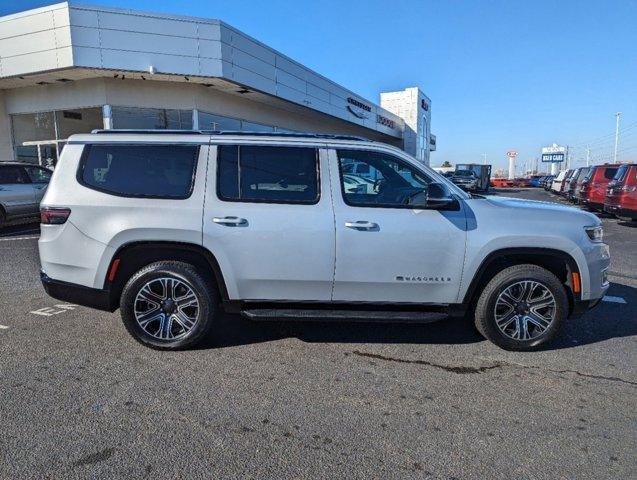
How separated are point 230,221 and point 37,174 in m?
10.2

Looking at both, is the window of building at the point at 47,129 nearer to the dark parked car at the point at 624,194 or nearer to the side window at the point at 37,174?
the side window at the point at 37,174

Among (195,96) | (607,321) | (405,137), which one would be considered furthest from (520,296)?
(405,137)

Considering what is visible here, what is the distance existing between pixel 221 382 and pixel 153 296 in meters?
1.11

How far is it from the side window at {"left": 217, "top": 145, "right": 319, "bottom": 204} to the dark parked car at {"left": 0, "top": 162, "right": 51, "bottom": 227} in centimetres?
935

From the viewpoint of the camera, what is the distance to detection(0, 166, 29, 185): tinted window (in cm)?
1060

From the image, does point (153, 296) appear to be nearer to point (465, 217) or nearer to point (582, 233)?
point (465, 217)

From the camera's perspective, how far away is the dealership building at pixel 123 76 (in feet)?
47.8

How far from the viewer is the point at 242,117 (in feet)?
66.8

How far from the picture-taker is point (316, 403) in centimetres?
318

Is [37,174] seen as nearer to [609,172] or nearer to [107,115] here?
[107,115]

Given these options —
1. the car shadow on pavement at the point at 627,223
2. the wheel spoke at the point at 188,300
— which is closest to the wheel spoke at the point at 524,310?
the wheel spoke at the point at 188,300

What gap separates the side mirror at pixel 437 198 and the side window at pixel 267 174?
998 mm

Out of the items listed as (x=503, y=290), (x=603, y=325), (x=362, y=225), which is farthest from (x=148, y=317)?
(x=603, y=325)

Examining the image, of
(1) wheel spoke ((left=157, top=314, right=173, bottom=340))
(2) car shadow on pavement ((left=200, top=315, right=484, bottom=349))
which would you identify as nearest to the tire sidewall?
(2) car shadow on pavement ((left=200, top=315, right=484, bottom=349))
